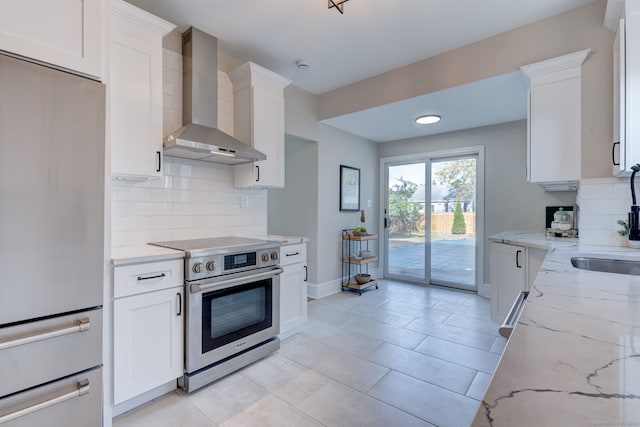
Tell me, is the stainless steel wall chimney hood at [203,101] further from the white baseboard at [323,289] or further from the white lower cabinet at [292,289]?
the white baseboard at [323,289]

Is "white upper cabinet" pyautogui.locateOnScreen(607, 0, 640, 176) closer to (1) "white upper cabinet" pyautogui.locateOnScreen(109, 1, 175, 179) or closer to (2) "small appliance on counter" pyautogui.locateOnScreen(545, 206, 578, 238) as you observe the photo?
(2) "small appliance on counter" pyautogui.locateOnScreen(545, 206, 578, 238)

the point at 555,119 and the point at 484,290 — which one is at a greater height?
the point at 555,119

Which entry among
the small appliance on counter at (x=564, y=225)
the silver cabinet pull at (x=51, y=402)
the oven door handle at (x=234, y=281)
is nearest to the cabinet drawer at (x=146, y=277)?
the oven door handle at (x=234, y=281)

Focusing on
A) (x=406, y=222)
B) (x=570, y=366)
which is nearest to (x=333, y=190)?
(x=406, y=222)

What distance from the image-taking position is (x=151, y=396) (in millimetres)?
Answer: 1937

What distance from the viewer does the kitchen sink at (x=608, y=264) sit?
173cm

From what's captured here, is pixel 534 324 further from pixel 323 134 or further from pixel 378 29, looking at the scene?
pixel 323 134

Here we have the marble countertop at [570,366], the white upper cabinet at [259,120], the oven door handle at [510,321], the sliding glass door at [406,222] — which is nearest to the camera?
the marble countertop at [570,366]

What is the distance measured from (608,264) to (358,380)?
1.73 m

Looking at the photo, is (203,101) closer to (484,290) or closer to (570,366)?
(570,366)

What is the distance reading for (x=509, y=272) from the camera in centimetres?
275

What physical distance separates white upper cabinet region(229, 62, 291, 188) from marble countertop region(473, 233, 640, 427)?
2450mm

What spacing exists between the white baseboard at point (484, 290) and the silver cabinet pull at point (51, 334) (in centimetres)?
438

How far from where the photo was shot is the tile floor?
5.79 feet
